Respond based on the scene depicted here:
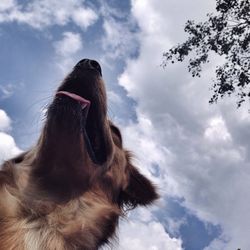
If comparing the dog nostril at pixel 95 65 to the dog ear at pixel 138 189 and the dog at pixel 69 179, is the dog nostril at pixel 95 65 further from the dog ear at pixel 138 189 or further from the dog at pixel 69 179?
the dog ear at pixel 138 189

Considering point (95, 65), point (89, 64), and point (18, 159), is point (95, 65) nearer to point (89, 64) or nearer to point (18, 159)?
point (89, 64)

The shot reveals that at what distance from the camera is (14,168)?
451cm

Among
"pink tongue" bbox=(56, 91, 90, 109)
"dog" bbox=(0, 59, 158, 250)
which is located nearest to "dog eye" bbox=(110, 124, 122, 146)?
"dog" bbox=(0, 59, 158, 250)

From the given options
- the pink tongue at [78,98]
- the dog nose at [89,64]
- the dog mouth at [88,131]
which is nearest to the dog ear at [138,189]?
the dog mouth at [88,131]

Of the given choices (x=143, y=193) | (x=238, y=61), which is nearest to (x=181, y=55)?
(x=238, y=61)

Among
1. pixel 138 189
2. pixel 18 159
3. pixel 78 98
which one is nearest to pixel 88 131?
pixel 78 98

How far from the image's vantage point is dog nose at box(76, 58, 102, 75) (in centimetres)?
461

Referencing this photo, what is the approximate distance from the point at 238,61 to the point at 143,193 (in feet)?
46.3

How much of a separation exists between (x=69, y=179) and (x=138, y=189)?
97 cm

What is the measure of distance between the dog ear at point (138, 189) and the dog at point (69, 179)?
328mm

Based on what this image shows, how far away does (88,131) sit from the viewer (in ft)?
15.8

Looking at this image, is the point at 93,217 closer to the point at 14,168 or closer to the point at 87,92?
the point at 14,168

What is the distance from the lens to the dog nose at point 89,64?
4.61 metres

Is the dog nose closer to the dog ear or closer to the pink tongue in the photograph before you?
the pink tongue
